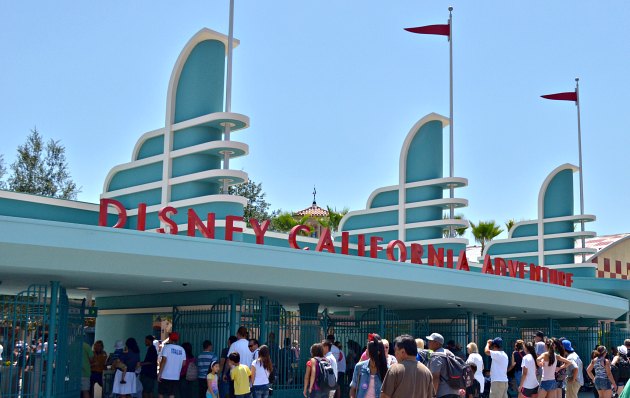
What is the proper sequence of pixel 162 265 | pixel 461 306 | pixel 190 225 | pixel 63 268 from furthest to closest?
pixel 461 306 → pixel 190 225 → pixel 162 265 → pixel 63 268

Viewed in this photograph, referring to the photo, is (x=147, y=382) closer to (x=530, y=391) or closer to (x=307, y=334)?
(x=307, y=334)

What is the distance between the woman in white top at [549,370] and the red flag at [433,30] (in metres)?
16.9

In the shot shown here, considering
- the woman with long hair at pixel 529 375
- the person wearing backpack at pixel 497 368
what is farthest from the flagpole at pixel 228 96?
the woman with long hair at pixel 529 375

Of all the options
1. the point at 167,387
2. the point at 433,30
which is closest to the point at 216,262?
the point at 167,387

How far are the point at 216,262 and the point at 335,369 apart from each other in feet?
14.5

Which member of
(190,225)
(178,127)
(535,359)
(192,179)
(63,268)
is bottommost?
(535,359)

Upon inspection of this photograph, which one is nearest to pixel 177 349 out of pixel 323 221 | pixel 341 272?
pixel 341 272

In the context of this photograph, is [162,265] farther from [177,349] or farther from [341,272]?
[341,272]

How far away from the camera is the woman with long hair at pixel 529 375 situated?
1639cm

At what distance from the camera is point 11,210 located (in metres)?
19.3

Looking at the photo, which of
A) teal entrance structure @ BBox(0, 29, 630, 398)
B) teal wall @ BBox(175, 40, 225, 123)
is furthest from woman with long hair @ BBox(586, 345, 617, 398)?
teal wall @ BBox(175, 40, 225, 123)

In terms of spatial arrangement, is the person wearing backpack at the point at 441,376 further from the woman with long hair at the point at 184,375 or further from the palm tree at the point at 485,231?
the palm tree at the point at 485,231

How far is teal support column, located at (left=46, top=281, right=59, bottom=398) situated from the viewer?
57.0ft

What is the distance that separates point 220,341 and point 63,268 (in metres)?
5.43
